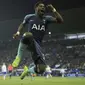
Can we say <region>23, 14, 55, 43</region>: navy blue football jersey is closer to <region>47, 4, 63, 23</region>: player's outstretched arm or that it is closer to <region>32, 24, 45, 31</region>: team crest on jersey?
<region>32, 24, 45, 31</region>: team crest on jersey

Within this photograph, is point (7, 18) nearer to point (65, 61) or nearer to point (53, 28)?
point (53, 28)

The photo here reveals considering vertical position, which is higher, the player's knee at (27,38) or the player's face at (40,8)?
the player's face at (40,8)

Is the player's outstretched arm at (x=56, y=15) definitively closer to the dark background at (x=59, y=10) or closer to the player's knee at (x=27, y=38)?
the player's knee at (x=27, y=38)

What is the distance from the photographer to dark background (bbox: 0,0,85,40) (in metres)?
46.9

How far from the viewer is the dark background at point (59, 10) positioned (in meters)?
46.9

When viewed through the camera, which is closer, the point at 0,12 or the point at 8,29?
the point at 0,12

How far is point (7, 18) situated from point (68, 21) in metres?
10.2

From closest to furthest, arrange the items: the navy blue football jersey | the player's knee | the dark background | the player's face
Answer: the player's knee → the player's face → the navy blue football jersey → the dark background

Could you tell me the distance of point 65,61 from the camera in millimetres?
49281

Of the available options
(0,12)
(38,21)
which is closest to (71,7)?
(0,12)

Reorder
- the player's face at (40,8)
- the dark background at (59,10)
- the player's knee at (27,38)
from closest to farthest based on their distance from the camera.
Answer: the player's knee at (27,38) < the player's face at (40,8) < the dark background at (59,10)

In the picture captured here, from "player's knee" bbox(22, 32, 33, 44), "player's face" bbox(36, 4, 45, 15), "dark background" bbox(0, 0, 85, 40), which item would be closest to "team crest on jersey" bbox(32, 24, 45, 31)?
"player's face" bbox(36, 4, 45, 15)

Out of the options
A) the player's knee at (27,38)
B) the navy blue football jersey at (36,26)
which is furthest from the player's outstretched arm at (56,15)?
the player's knee at (27,38)

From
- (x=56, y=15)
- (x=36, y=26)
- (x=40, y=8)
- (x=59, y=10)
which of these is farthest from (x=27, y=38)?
(x=59, y=10)
